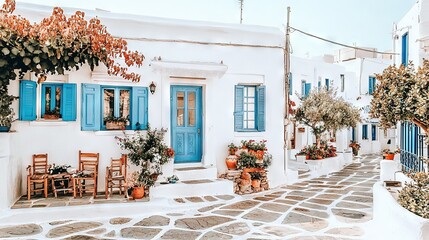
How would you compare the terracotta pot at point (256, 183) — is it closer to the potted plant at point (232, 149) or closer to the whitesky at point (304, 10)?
the potted plant at point (232, 149)

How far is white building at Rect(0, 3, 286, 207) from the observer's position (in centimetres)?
923

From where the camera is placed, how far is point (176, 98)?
10727 mm

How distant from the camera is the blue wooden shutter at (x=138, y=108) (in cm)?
997

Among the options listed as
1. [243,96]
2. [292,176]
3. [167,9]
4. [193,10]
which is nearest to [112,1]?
[167,9]

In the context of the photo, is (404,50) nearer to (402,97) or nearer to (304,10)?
(304,10)

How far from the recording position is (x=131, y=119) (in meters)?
10.1

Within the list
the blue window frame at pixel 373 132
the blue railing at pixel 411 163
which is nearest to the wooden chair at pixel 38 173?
the blue railing at pixel 411 163

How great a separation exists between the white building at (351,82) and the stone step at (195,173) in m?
10.5

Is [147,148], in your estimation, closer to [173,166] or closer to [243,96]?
[173,166]

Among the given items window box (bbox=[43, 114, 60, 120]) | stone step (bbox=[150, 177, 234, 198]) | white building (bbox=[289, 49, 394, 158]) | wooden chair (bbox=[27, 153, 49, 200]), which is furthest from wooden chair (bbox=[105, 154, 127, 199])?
white building (bbox=[289, 49, 394, 158])

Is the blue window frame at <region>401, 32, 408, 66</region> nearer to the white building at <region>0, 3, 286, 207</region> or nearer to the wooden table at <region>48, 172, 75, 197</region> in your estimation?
the white building at <region>0, 3, 286, 207</region>

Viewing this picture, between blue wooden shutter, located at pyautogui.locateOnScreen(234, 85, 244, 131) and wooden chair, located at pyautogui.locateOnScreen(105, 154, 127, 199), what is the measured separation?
12.4 feet

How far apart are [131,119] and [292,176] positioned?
614 cm

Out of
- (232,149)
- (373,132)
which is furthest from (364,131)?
(232,149)
